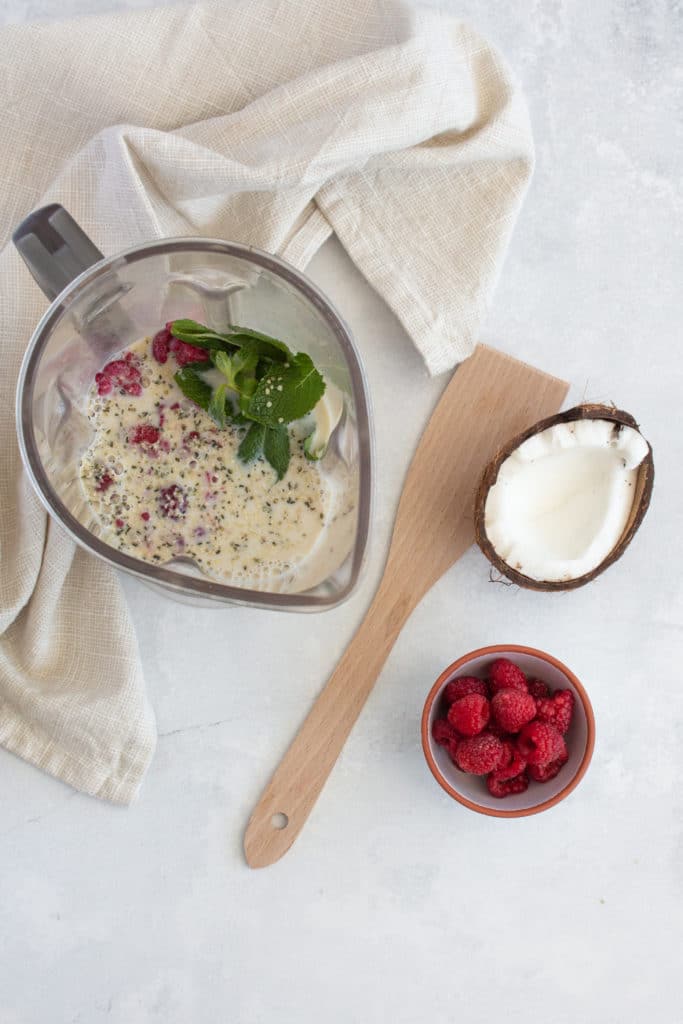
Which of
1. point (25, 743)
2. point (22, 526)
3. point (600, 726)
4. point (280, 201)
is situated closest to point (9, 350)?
point (22, 526)

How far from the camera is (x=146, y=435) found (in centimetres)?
102

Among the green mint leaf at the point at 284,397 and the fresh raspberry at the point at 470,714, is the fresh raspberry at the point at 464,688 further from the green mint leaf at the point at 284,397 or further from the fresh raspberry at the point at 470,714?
the green mint leaf at the point at 284,397

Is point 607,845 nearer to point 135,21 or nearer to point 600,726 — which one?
point 600,726

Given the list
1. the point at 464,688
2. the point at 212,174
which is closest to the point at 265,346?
the point at 212,174

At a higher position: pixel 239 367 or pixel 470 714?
pixel 239 367

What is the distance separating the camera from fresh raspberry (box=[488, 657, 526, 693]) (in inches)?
43.6

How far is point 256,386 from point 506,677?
1.47 feet

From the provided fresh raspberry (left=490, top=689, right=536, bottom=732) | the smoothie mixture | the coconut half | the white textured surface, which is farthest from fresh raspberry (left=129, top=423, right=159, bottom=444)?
fresh raspberry (left=490, top=689, right=536, bottom=732)

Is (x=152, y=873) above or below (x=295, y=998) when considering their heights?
above

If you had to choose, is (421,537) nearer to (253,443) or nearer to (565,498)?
(565,498)

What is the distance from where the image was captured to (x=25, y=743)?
116cm

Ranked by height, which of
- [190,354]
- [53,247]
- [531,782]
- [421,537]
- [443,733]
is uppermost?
[53,247]

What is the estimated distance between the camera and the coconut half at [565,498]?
1075 millimetres

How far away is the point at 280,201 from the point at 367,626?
521mm
